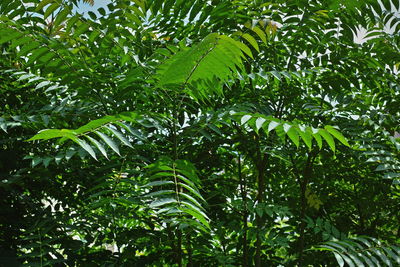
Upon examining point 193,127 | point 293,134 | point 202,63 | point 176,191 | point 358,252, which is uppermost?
point 202,63

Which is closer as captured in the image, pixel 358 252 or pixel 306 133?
pixel 306 133

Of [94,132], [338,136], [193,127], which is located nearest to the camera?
[94,132]

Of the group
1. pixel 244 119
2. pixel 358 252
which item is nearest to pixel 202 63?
pixel 244 119

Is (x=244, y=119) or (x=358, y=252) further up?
(x=244, y=119)

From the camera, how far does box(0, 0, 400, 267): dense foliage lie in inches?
62.9

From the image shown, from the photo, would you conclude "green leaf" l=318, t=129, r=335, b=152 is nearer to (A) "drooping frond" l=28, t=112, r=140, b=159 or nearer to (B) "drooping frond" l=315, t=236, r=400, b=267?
(B) "drooping frond" l=315, t=236, r=400, b=267

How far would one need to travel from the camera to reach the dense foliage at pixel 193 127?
1.60m

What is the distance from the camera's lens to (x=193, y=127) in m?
1.66

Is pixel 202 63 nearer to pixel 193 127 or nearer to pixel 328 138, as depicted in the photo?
pixel 193 127

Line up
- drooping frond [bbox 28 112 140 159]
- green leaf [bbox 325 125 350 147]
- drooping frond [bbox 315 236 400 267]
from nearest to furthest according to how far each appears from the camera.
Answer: drooping frond [bbox 28 112 140 159] → green leaf [bbox 325 125 350 147] → drooping frond [bbox 315 236 400 267]

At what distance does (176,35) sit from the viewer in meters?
2.28

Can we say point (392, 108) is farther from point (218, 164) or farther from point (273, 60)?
point (218, 164)

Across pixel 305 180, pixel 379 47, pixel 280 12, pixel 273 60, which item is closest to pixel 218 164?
pixel 305 180

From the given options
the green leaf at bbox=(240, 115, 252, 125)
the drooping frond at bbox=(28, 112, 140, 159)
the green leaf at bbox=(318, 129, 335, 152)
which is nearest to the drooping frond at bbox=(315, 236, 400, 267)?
the green leaf at bbox=(318, 129, 335, 152)
